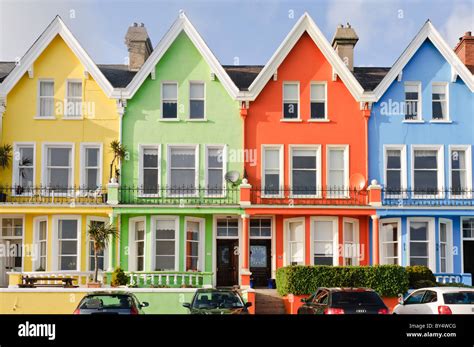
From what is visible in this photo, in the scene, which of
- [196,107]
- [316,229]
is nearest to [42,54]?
[196,107]

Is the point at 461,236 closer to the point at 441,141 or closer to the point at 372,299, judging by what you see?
the point at 441,141

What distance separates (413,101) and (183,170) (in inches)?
410

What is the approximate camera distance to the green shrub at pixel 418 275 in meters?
25.9

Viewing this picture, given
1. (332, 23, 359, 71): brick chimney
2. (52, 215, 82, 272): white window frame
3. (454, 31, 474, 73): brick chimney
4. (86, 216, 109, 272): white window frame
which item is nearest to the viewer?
(52, 215, 82, 272): white window frame

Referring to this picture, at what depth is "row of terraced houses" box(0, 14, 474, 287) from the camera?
91.1ft

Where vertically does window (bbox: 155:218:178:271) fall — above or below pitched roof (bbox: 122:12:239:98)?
below

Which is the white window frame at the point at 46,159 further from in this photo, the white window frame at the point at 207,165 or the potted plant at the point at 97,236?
the white window frame at the point at 207,165

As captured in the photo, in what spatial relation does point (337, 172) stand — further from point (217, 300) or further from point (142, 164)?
point (217, 300)

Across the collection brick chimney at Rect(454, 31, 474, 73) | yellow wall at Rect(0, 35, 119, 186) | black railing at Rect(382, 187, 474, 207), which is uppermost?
brick chimney at Rect(454, 31, 474, 73)

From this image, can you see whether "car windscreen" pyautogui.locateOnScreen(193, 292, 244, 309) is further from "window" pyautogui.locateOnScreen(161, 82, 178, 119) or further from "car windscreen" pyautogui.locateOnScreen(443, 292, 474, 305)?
"window" pyautogui.locateOnScreen(161, 82, 178, 119)

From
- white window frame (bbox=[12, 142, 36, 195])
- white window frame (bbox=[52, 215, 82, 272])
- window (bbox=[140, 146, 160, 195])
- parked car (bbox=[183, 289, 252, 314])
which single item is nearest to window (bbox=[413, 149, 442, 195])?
window (bbox=[140, 146, 160, 195])

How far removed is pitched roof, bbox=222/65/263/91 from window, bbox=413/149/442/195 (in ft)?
26.2

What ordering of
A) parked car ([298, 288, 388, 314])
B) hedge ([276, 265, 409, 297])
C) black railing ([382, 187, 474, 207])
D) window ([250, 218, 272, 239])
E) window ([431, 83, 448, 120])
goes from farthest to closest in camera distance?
window ([431, 83, 448, 120]), window ([250, 218, 272, 239]), black railing ([382, 187, 474, 207]), hedge ([276, 265, 409, 297]), parked car ([298, 288, 388, 314])

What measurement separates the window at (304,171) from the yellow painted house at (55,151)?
7748 mm
